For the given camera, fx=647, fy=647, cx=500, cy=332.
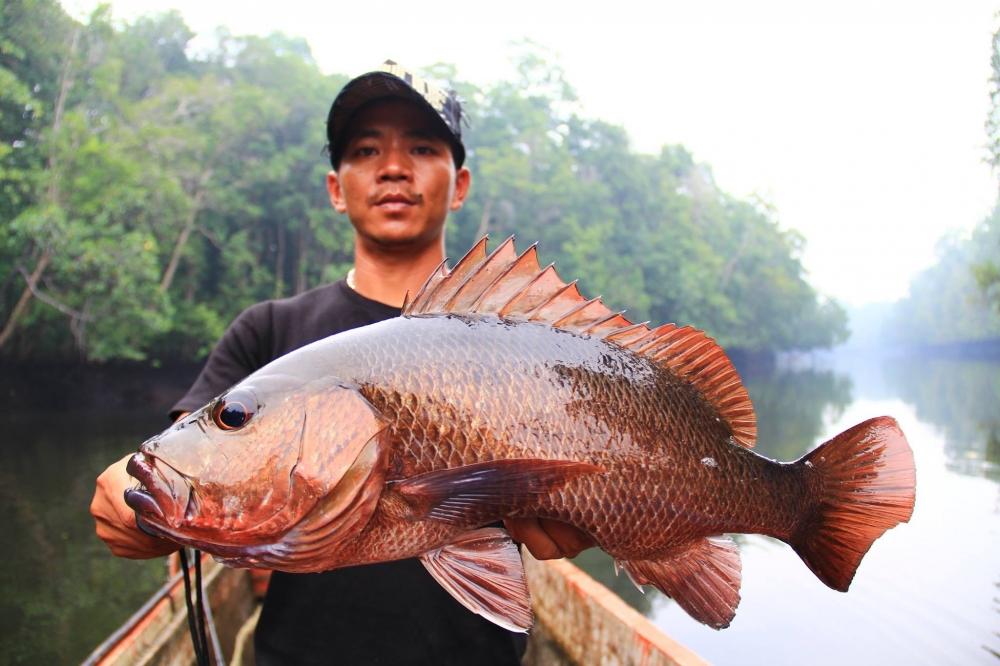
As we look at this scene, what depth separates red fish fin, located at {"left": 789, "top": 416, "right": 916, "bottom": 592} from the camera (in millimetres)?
1443

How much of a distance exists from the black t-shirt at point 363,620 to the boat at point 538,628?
1.18 metres

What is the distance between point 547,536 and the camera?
1.47 meters

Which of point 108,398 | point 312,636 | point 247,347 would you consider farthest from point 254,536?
point 108,398

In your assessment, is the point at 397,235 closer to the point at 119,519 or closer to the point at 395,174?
the point at 395,174

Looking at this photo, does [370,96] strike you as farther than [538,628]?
No

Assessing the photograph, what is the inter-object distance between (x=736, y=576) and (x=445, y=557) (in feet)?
2.30

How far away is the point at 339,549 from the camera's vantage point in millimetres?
1226

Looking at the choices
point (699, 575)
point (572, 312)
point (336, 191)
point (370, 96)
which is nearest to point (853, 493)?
point (699, 575)

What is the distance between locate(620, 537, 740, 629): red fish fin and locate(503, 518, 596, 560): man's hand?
0.40 ft

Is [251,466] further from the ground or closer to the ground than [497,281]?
closer to the ground

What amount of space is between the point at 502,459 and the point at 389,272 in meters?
1.08

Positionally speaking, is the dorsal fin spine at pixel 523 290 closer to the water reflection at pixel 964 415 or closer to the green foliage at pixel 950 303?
the water reflection at pixel 964 415

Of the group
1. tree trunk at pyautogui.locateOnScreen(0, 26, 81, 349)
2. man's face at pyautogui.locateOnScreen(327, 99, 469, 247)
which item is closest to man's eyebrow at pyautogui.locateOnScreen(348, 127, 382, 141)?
man's face at pyautogui.locateOnScreen(327, 99, 469, 247)

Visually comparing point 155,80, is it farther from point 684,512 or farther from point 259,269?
point 684,512
